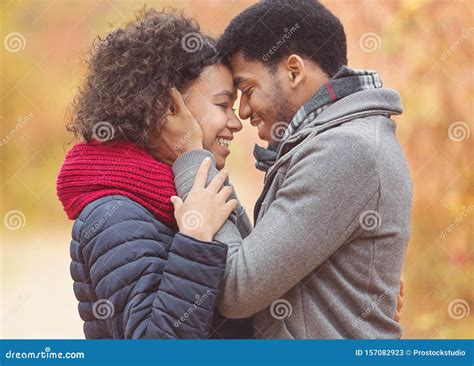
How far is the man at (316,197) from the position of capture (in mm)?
1918

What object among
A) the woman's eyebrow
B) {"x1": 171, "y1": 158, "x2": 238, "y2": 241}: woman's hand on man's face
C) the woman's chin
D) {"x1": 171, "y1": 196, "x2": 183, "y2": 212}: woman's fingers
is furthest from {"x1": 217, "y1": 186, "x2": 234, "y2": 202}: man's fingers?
the woman's eyebrow

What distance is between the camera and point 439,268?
12.3 ft

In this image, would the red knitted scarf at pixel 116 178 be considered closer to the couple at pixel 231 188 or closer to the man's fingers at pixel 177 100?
the couple at pixel 231 188

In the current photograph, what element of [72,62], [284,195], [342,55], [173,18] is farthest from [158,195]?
[72,62]

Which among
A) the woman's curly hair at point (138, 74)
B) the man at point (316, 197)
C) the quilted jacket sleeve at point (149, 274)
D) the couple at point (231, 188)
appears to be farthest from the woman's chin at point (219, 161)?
the quilted jacket sleeve at point (149, 274)

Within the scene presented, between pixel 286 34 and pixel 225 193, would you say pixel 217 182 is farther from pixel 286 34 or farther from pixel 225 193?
pixel 286 34

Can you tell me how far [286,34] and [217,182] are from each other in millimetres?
531

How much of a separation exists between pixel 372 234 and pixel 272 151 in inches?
18.2

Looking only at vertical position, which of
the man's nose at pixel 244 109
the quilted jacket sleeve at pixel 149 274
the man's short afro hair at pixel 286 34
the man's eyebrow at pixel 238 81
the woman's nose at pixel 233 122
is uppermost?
the man's short afro hair at pixel 286 34

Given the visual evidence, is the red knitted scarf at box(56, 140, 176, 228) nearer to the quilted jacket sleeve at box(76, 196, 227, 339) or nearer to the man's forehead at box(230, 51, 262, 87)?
the quilted jacket sleeve at box(76, 196, 227, 339)

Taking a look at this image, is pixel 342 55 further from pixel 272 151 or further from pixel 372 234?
pixel 372 234

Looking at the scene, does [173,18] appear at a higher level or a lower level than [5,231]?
higher

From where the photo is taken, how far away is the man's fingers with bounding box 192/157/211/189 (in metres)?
2.06

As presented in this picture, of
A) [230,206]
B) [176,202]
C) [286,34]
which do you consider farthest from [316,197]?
[286,34]
